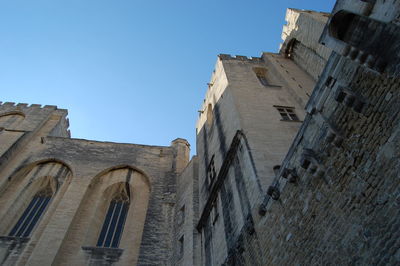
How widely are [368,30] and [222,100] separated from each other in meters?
8.95

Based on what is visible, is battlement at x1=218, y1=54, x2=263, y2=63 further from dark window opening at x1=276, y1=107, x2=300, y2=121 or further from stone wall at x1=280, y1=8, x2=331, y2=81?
dark window opening at x1=276, y1=107, x2=300, y2=121

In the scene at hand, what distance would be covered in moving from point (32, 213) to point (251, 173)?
1007 cm

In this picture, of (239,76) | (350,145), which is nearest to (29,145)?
(239,76)

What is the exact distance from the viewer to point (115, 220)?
1255cm

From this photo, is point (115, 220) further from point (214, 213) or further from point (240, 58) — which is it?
point (240, 58)

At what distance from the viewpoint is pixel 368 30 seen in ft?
15.0

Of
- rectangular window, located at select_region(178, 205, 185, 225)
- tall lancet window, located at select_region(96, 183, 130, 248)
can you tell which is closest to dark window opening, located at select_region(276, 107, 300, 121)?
rectangular window, located at select_region(178, 205, 185, 225)

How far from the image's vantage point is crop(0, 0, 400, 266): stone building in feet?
12.9

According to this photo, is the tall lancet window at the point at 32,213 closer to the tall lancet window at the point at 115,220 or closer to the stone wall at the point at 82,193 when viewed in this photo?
the stone wall at the point at 82,193

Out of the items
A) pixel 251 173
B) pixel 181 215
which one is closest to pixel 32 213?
pixel 181 215

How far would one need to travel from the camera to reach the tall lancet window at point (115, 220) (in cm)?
1160

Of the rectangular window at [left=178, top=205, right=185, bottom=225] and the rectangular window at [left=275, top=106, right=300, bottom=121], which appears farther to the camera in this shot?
the rectangular window at [left=178, top=205, right=185, bottom=225]

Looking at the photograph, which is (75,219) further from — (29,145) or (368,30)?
(368,30)

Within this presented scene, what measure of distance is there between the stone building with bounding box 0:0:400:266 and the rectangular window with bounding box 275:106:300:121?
7cm
